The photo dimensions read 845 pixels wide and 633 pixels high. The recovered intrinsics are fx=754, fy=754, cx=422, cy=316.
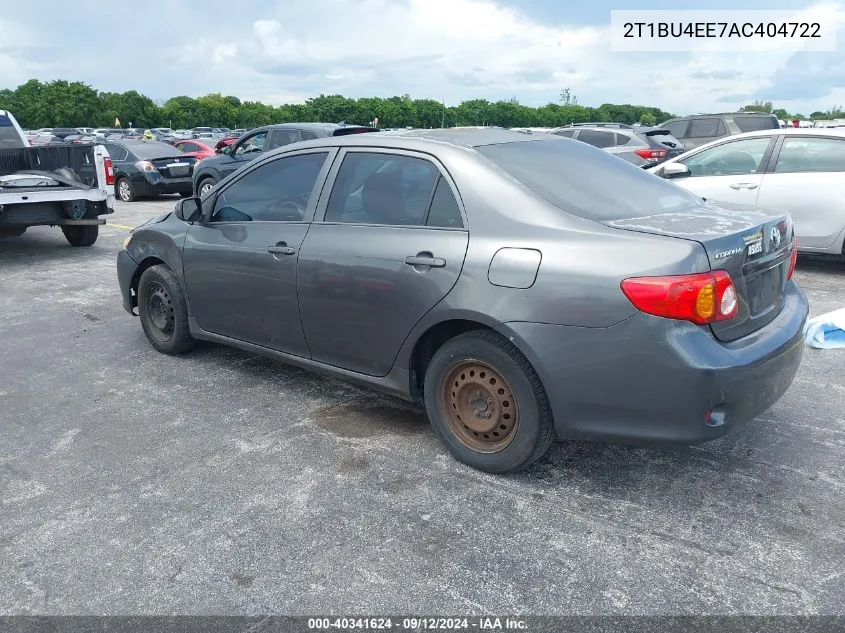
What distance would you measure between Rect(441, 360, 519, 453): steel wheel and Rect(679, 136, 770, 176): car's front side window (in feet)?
19.0

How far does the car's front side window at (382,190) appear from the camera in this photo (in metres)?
3.75

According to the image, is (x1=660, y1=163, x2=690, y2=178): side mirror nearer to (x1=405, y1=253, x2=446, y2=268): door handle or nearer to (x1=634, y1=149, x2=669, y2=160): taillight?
(x1=405, y1=253, x2=446, y2=268): door handle

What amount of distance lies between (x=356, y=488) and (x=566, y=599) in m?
1.16

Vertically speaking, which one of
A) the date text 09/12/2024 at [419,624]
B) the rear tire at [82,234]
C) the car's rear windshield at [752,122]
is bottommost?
the date text 09/12/2024 at [419,624]

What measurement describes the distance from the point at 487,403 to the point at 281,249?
1538mm

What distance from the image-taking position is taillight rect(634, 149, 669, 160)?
14.7 metres

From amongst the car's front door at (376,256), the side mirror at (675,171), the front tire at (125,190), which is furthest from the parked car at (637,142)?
the car's front door at (376,256)

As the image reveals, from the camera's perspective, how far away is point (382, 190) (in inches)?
155

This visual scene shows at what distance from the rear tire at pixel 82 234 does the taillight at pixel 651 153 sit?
9898 millimetres

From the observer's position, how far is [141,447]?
3.93m

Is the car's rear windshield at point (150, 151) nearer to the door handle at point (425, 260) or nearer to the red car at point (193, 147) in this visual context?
the red car at point (193, 147)

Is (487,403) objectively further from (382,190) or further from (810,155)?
(810,155)

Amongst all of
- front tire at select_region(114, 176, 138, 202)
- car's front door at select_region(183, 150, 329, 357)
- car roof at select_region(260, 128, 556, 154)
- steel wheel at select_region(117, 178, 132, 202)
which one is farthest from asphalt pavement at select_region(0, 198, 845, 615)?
steel wheel at select_region(117, 178, 132, 202)

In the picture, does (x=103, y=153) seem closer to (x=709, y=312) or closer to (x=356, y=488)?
(x=356, y=488)
